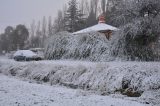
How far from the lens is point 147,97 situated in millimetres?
8641

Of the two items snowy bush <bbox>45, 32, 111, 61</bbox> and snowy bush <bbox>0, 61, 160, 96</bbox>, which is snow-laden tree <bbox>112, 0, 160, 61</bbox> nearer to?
snowy bush <bbox>45, 32, 111, 61</bbox>

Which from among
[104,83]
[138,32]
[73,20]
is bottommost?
[104,83]

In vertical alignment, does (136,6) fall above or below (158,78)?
above

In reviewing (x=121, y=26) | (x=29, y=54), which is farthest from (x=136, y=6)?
(x=29, y=54)

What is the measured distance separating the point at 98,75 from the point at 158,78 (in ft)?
8.61

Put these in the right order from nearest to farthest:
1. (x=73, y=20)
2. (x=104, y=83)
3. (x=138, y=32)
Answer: (x=104, y=83)
(x=138, y=32)
(x=73, y=20)

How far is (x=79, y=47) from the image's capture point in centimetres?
1789

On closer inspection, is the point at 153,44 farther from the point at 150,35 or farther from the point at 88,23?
the point at 88,23

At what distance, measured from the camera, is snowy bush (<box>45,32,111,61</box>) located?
1672 cm

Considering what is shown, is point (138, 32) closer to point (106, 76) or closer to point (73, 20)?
point (106, 76)

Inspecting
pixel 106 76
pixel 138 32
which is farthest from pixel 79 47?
pixel 106 76

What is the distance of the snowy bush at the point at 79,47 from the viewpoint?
658 inches

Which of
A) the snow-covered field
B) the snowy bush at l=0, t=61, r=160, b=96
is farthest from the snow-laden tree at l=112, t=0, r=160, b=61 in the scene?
the snow-covered field

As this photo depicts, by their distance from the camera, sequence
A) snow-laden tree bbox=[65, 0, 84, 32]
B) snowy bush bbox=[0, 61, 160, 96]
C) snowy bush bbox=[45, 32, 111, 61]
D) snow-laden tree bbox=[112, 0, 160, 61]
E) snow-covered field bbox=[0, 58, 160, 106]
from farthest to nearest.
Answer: snow-laden tree bbox=[65, 0, 84, 32] → snowy bush bbox=[45, 32, 111, 61] → snow-laden tree bbox=[112, 0, 160, 61] → snowy bush bbox=[0, 61, 160, 96] → snow-covered field bbox=[0, 58, 160, 106]
